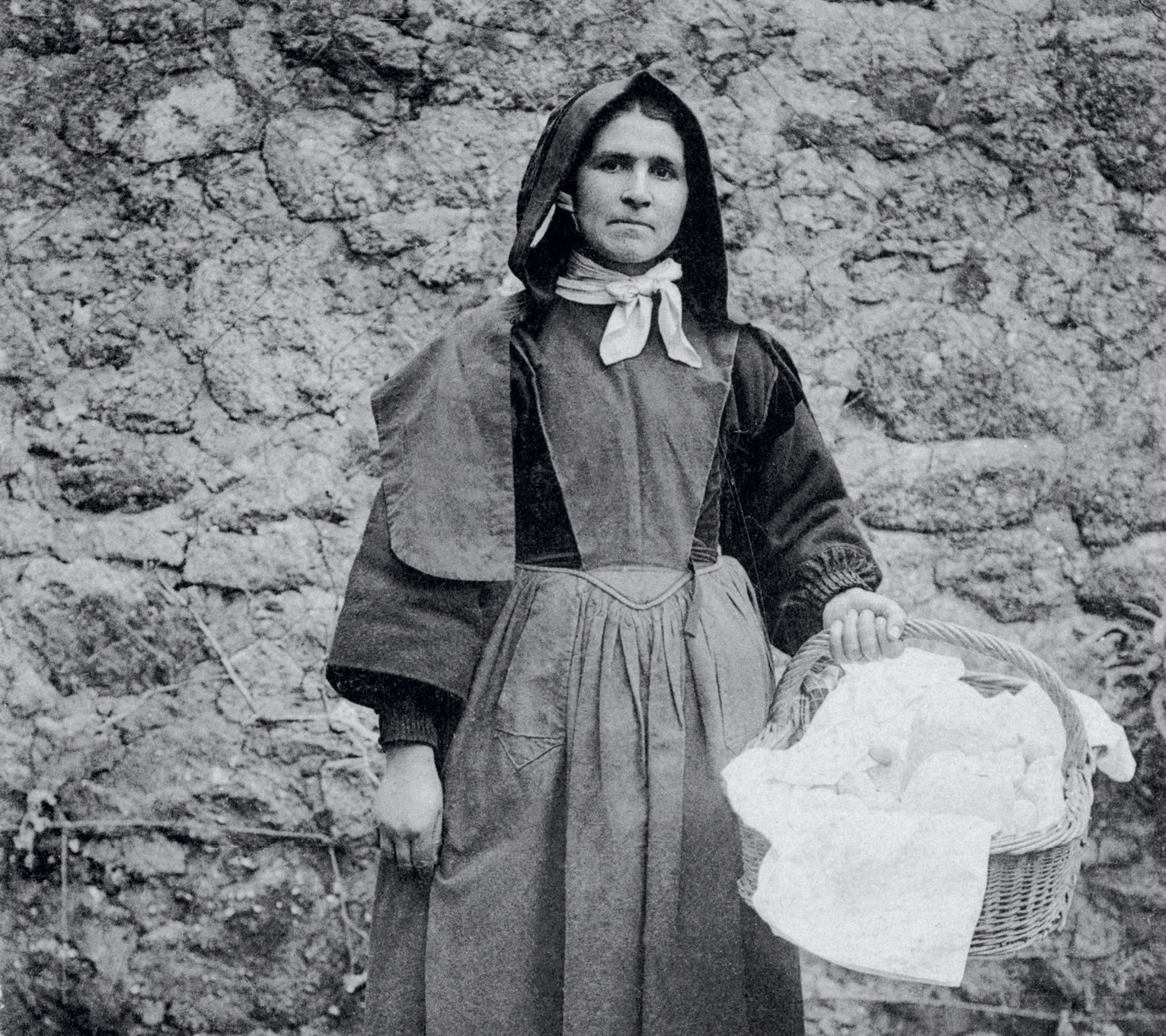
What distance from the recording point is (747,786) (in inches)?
60.1

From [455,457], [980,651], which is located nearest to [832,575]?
[980,651]

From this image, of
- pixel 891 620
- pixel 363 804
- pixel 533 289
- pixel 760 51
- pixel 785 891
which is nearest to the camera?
pixel 785 891

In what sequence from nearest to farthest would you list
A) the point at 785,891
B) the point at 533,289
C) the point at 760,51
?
the point at 785,891 → the point at 533,289 → the point at 760,51

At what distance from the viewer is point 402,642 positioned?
66.0 inches

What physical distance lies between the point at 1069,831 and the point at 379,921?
991mm

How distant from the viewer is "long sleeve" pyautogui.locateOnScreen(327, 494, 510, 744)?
1.67m

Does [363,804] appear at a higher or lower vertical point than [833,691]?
lower

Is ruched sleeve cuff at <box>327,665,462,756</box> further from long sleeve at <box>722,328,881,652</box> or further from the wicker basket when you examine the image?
long sleeve at <box>722,328,881,652</box>

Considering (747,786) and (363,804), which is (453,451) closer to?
(747,786)

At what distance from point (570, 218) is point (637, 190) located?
17cm

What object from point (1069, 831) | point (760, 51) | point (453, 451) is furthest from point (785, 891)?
point (760, 51)

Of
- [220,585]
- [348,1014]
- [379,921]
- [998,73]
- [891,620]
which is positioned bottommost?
[348,1014]

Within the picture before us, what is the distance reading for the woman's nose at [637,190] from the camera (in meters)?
1.82

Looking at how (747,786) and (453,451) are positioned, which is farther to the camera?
(453,451)
